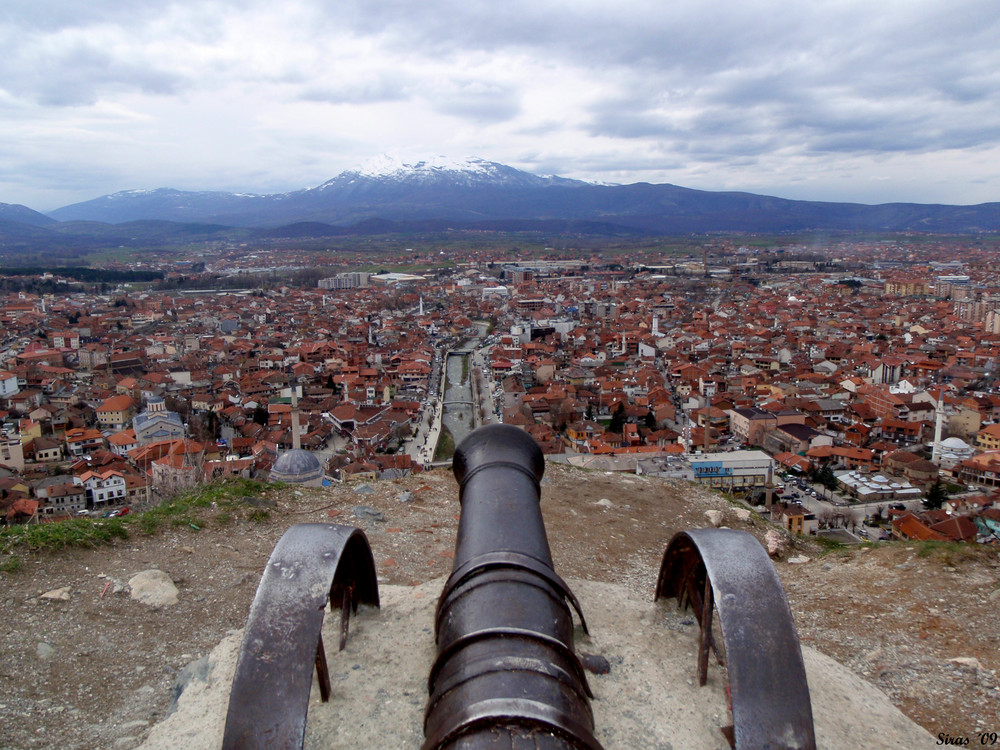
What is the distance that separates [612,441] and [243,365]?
20333 mm

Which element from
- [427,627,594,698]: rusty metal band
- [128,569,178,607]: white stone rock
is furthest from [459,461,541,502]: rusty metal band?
[128,569,178,607]: white stone rock

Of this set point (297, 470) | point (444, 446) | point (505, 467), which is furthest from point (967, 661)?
point (444, 446)

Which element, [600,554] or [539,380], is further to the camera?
[539,380]

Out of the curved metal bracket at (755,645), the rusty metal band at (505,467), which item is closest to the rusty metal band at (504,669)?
the curved metal bracket at (755,645)

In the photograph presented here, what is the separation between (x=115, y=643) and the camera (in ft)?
12.6

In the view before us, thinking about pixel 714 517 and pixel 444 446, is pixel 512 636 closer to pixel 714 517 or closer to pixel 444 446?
pixel 714 517

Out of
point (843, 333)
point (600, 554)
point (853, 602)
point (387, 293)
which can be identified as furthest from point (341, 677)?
point (387, 293)

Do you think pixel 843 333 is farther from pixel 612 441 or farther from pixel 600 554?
pixel 600 554

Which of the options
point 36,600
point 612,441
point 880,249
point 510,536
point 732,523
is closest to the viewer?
point 510,536

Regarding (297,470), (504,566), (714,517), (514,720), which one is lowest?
(297,470)

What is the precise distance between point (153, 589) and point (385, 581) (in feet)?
4.65

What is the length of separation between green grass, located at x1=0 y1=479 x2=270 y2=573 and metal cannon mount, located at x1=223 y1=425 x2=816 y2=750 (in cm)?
255

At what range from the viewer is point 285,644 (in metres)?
2.65

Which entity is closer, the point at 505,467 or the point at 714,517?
the point at 505,467
